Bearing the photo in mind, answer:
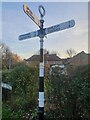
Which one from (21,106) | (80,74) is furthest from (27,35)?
(21,106)

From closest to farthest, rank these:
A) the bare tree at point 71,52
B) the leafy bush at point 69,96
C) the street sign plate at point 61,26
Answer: the street sign plate at point 61,26 → the leafy bush at point 69,96 → the bare tree at point 71,52

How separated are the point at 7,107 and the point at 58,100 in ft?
3.71

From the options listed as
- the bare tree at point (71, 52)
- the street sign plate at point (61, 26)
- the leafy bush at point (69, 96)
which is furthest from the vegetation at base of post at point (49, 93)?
the street sign plate at point (61, 26)

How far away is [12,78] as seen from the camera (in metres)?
4.93

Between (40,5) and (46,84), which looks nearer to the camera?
(40,5)

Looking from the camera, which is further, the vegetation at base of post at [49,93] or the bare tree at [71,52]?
the bare tree at [71,52]

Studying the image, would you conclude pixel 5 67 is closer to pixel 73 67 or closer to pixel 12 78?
pixel 12 78

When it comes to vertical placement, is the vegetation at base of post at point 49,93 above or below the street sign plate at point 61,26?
below

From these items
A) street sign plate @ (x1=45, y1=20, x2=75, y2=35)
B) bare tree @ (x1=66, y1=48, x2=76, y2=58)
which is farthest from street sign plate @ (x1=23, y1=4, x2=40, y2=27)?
bare tree @ (x1=66, y1=48, x2=76, y2=58)

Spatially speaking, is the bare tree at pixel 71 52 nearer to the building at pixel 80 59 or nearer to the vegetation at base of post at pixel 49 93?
the building at pixel 80 59

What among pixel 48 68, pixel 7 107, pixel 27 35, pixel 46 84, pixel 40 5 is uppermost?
pixel 40 5

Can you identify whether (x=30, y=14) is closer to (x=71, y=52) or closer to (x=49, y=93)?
(x=71, y=52)

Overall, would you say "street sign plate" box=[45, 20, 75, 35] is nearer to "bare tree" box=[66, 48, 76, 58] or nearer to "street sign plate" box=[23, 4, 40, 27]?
"street sign plate" box=[23, 4, 40, 27]

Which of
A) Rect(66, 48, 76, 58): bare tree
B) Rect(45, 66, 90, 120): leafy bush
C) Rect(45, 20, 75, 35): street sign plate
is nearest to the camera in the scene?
Rect(45, 20, 75, 35): street sign plate
